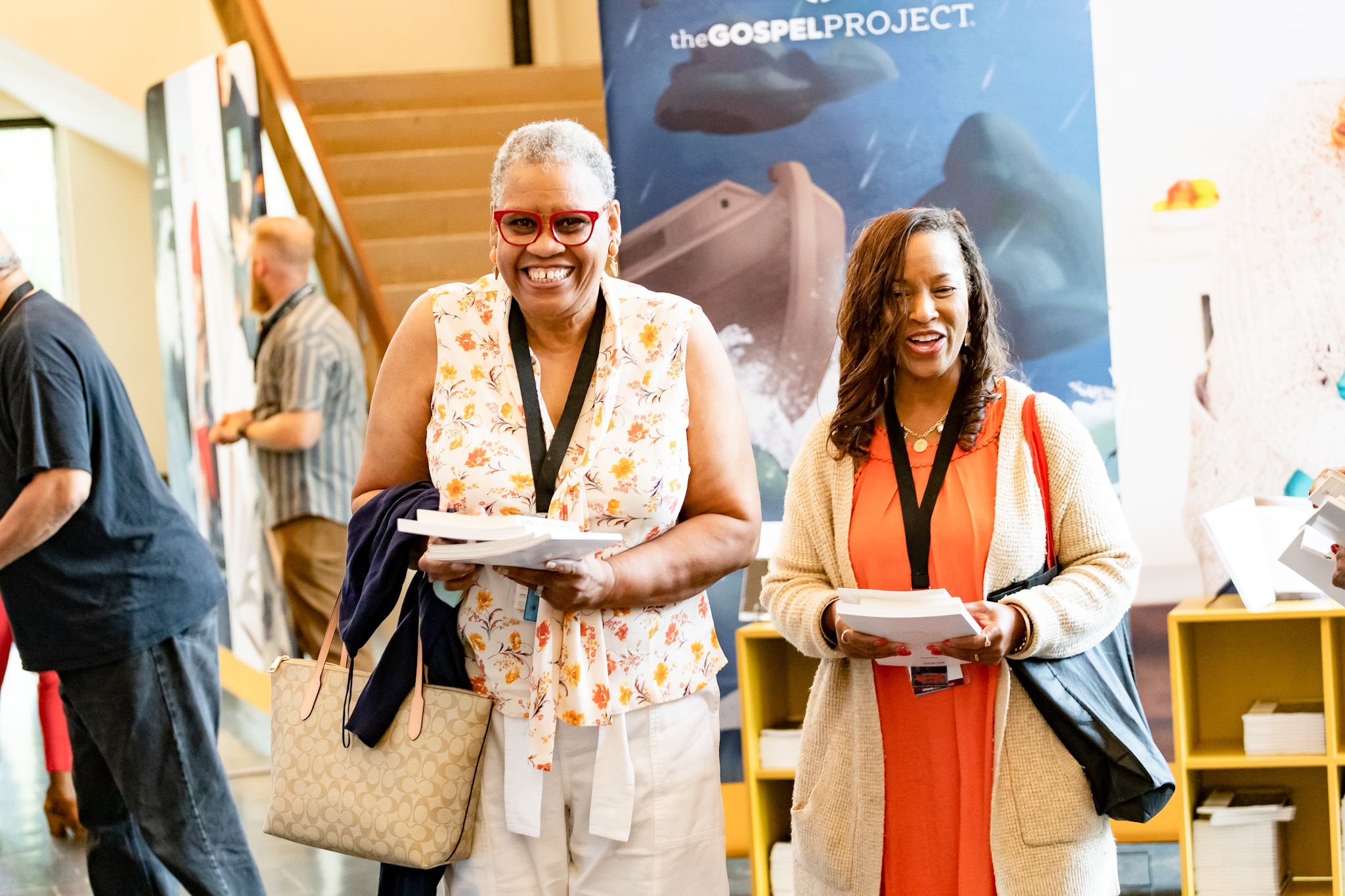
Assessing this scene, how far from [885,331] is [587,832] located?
874 mm

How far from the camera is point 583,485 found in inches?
80.2

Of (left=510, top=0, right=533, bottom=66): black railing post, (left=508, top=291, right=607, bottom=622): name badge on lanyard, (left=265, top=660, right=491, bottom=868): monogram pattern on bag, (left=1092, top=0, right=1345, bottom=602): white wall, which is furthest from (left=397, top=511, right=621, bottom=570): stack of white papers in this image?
(left=510, top=0, right=533, bottom=66): black railing post

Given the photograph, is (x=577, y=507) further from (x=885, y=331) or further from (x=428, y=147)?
(x=428, y=147)

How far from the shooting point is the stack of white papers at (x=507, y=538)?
A: 1.79 meters

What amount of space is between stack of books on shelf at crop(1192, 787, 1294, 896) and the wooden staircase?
4519mm

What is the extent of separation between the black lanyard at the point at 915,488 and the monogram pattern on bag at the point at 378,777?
2.19ft

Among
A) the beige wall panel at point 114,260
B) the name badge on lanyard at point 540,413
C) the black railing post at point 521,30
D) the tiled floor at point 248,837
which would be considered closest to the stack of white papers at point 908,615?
the name badge on lanyard at point 540,413

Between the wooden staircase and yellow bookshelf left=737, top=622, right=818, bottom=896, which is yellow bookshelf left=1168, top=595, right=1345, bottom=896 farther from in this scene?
the wooden staircase

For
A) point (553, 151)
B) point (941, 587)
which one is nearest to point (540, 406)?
point (553, 151)

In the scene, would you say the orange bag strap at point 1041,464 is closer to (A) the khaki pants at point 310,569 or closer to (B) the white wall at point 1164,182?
(B) the white wall at point 1164,182

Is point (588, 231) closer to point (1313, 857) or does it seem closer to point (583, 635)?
point (583, 635)

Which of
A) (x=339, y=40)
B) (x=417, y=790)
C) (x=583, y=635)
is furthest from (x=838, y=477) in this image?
(x=339, y=40)

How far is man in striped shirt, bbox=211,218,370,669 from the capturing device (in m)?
5.89

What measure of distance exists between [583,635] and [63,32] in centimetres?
658
